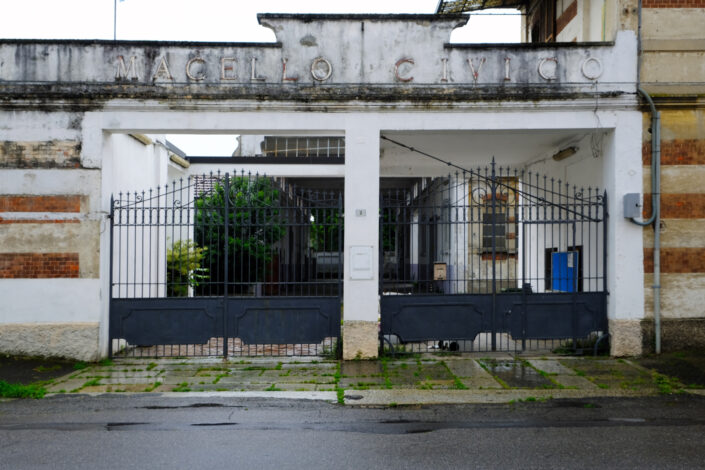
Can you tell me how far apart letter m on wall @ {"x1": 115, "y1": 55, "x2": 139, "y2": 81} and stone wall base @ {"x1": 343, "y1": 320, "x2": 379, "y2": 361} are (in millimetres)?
5299

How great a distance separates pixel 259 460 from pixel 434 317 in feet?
19.9

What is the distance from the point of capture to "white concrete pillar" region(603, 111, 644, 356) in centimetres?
1093

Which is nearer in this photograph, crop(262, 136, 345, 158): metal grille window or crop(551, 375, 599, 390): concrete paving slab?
crop(551, 375, 599, 390): concrete paving slab

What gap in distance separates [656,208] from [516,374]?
366 cm

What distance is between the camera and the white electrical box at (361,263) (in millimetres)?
10906

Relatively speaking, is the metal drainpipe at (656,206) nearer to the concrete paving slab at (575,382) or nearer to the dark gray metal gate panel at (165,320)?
the concrete paving slab at (575,382)

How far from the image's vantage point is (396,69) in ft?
36.1

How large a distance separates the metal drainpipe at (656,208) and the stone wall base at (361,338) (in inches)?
178

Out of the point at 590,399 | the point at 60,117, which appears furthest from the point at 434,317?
the point at 60,117

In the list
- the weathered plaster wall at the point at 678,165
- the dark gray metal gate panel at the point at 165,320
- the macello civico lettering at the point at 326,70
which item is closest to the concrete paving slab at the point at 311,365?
the dark gray metal gate panel at the point at 165,320

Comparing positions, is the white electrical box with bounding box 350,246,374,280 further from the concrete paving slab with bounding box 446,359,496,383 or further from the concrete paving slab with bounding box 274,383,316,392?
the concrete paving slab with bounding box 274,383,316,392

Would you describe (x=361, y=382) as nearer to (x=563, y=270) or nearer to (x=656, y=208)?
(x=656, y=208)

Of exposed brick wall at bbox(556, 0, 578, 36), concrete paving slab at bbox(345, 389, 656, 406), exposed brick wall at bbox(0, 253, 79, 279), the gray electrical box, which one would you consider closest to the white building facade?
exposed brick wall at bbox(0, 253, 79, 279)

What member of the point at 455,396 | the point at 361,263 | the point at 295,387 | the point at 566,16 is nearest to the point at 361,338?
the point at 361,263
